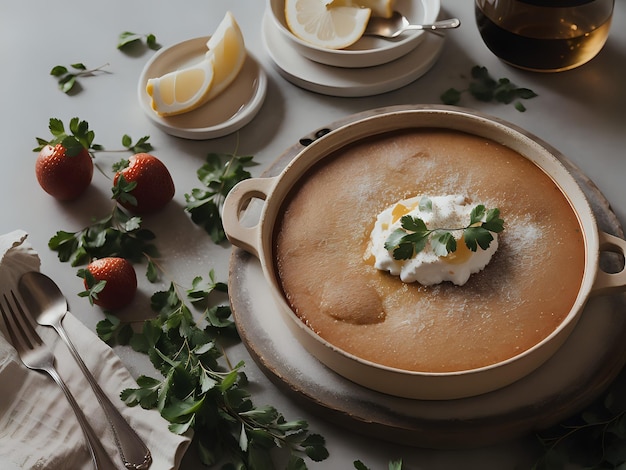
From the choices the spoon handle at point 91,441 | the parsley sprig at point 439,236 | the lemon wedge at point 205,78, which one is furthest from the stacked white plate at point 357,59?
the spoon handle at point 91,441

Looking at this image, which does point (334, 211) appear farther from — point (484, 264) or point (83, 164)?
point (83, 164)

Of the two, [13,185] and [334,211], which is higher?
[334,211]

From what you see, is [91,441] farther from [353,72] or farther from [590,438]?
[353,72]

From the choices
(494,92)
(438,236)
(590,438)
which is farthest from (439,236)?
(494,92)

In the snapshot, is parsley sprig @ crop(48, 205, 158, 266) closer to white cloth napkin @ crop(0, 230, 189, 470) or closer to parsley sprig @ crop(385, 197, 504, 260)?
white cloth napkin @ crop(0, 230, 189, 470)

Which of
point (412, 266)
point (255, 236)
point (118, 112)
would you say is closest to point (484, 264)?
point (412, 266)
